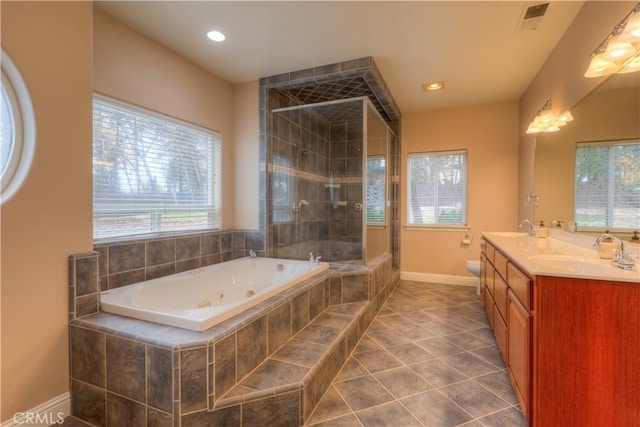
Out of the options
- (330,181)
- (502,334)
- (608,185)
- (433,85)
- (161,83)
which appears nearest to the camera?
(608,185)

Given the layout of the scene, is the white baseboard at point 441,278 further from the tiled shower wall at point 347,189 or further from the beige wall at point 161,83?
the beige wall at point 161,83

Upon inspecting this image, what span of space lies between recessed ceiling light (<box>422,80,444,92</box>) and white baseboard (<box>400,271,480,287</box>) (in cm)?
260

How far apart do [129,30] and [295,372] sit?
280 cm

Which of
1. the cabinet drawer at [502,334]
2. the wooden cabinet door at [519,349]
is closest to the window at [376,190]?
the cabinet drawer at [502,334]

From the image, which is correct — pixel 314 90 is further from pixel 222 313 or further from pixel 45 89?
pixel 222 313

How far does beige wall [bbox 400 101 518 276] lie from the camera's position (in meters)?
3.91

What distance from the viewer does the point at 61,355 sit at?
1.64 metres

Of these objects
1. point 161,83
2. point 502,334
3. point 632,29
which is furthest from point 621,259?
point 161,83

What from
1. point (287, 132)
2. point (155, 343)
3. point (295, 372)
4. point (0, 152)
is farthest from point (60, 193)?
point (287, 132)

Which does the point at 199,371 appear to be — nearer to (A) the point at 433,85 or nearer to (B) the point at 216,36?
(B) the point at 216,36

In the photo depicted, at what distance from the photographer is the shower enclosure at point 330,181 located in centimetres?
347

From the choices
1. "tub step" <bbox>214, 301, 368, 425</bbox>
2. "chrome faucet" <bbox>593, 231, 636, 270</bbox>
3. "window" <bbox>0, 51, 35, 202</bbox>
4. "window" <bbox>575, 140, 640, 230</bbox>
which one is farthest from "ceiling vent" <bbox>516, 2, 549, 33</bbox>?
"window" <bbox>0, 51, 35, 202</bbox>

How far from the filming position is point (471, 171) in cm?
408

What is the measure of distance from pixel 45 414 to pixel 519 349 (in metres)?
2.65
